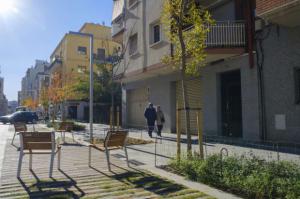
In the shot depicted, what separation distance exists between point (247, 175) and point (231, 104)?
10645mm

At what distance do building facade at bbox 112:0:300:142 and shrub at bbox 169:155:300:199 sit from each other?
6925mm

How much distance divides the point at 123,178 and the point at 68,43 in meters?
50.6

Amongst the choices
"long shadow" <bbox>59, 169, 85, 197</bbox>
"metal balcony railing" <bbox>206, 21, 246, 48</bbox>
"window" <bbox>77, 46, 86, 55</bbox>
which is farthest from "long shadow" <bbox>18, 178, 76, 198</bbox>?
"window" <bbox>77, 46, 86, 55</bbox>

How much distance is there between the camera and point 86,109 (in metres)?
46.1

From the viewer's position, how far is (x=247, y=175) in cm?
586

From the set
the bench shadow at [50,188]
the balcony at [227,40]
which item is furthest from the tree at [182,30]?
the balcony at [227,40]

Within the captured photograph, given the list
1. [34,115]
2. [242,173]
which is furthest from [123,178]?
[34,115]

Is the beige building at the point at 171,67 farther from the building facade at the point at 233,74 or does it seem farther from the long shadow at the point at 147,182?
the long shadow at the point at 147,182

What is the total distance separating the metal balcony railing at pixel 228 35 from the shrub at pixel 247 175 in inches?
353

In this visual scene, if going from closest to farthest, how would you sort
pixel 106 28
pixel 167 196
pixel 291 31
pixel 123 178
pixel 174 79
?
pixel 167 196
pixel 123 178
pixel 291 31
pixel 174 79
pixel 106 28

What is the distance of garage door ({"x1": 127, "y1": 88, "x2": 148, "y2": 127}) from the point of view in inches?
981

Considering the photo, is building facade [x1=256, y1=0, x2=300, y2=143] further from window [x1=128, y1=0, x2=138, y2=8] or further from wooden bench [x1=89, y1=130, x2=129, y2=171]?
window [x1=128, y1=0, x2=138, y2=8]

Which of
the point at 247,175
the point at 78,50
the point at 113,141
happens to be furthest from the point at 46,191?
the point at 78,50

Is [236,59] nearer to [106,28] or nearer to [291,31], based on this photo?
[291,31]
